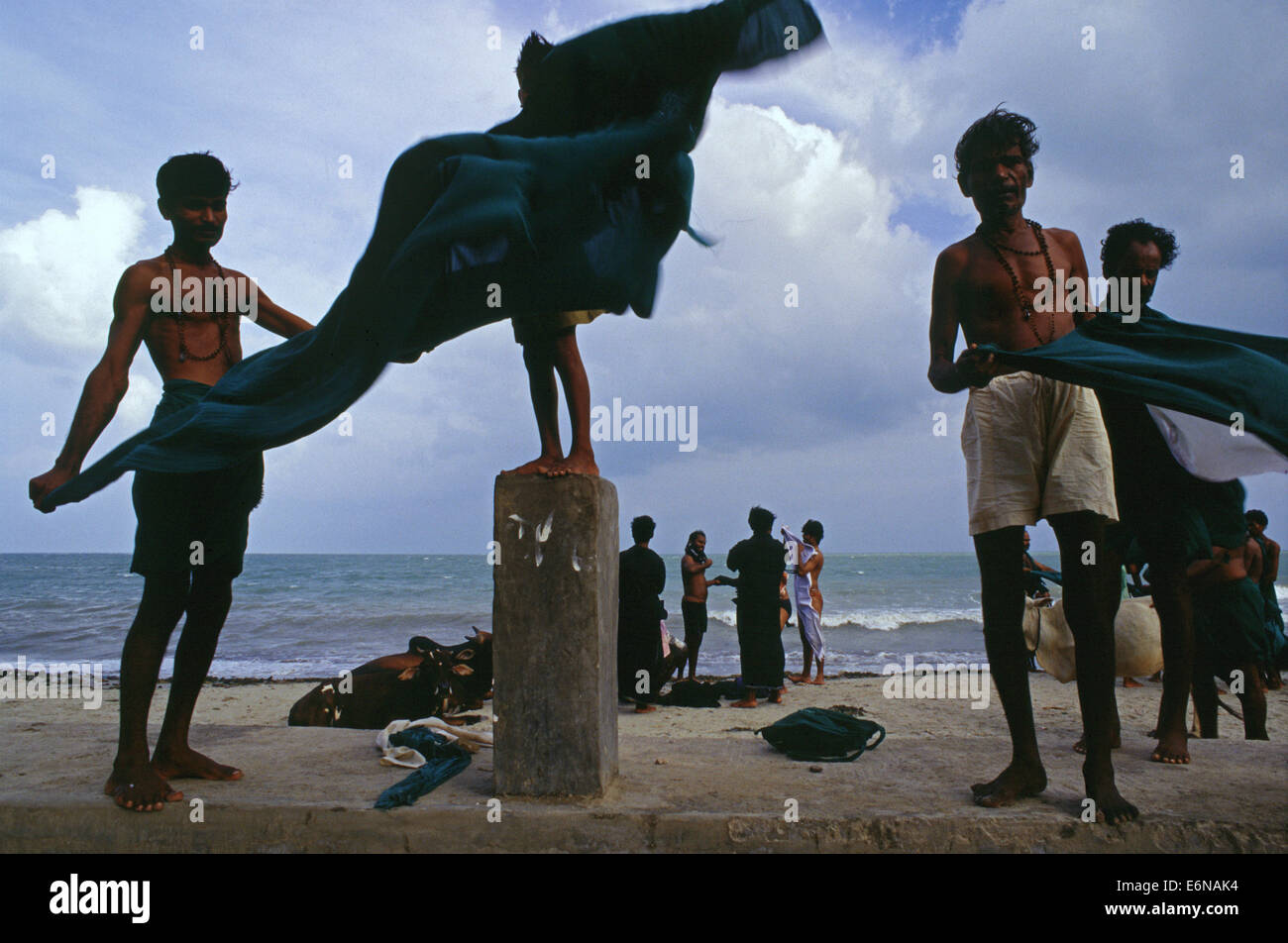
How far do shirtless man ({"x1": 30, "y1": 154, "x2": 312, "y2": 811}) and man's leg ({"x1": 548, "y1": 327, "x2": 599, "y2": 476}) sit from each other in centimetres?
131

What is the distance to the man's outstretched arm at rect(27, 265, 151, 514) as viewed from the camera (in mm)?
2820

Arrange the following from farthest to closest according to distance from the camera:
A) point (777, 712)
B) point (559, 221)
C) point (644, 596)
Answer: point (777, 712) < point (644, 596) < point (559, 221)

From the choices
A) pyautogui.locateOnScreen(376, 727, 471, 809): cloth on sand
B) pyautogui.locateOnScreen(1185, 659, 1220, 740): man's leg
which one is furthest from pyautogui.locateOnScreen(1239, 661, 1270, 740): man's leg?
pyautogui.locateOnScreen(376, 727, 471, 809): cloth on sand

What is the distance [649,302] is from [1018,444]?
141cm

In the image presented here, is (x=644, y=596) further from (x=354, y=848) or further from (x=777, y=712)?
(x=354, y=848)

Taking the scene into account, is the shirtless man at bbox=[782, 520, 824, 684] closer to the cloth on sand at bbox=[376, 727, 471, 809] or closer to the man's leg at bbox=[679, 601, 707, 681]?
the man's leg at bbox=[679, 601, 707, 681]

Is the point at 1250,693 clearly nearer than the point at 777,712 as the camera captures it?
Yes

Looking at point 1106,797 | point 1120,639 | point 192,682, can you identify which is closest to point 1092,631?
point 1106,797

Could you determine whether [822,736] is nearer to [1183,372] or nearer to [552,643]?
[552,643]

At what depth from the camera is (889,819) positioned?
245 centimetres

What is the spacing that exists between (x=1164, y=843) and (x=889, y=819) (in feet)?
2.69

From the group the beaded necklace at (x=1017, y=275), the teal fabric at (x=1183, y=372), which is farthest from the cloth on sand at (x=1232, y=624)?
the beaded necklace at (x=1017, y=275)

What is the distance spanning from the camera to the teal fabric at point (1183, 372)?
2.47 metres
